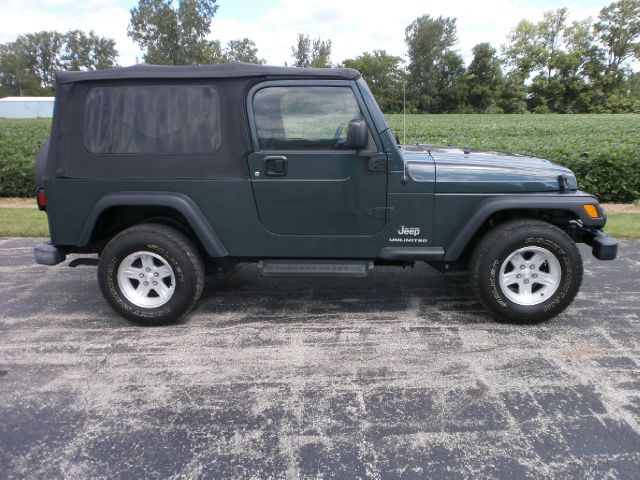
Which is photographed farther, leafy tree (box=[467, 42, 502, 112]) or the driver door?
leafy tree (box=[467, 42, 502, 112])

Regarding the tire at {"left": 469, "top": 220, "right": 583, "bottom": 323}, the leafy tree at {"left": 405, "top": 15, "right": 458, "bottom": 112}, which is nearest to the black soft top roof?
the tire at {"left": 469, "top": 220, "right": 583, "bottom": 323}

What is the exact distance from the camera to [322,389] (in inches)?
121

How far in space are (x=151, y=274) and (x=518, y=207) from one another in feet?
9.77

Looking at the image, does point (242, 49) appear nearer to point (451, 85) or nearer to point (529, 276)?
point (451, 85)

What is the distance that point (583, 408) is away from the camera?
9.30 feet

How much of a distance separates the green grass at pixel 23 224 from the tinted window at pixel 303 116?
4.93 m

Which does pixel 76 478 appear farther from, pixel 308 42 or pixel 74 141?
pixel 308 42

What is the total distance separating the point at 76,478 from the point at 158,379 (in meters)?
0.92

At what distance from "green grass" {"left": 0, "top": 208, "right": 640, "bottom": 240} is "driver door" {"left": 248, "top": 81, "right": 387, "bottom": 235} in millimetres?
4810

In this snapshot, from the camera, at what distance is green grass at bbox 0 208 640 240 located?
7.07m

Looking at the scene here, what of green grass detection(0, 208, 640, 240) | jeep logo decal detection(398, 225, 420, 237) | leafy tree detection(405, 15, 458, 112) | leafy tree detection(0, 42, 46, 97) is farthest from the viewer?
leafy tree detection(0, 42, 46, 97)

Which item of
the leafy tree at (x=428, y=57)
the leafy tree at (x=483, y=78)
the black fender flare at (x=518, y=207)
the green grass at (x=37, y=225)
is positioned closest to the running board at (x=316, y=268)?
the black fender flare at (x=518, y=207)

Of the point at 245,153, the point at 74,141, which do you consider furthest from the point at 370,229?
the point at 74,141

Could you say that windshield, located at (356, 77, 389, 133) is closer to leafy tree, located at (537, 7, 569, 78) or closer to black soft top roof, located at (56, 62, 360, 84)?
black soft top roof, located at (56, 62, 360, 84)
